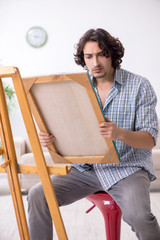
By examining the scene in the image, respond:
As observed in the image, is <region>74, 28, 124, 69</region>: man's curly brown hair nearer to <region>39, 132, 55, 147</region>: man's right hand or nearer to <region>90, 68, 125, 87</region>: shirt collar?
<region>90, 68, 125, 87</region>: shirt collar

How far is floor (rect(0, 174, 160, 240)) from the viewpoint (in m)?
2.11

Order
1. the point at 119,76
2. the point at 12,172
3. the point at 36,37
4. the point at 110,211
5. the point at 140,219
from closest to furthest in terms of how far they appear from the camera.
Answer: the point at 12,172, the point at 140,219, the point at 110,211, the point at 119,76, the point at 36,37

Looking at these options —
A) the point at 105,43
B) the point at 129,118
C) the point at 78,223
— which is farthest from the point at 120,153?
the point at 78,223

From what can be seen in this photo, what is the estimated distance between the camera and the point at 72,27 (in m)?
4.09

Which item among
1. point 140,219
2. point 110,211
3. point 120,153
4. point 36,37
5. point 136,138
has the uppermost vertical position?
point 36,37

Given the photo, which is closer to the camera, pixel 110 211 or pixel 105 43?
pixel 110 211

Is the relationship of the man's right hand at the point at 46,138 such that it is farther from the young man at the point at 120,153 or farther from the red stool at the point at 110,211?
the red stool at the point at 110,211

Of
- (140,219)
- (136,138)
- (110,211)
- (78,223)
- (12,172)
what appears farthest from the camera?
(78,223)

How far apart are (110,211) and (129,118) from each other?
0.45 metres

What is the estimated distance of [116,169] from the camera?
4.85 feet

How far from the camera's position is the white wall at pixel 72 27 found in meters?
4.06

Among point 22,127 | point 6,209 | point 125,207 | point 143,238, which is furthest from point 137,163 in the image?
point 22,127

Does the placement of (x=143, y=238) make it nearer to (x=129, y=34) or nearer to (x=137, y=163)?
(x=137, y=163)

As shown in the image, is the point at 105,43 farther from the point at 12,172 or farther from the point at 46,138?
the point at 12,172
